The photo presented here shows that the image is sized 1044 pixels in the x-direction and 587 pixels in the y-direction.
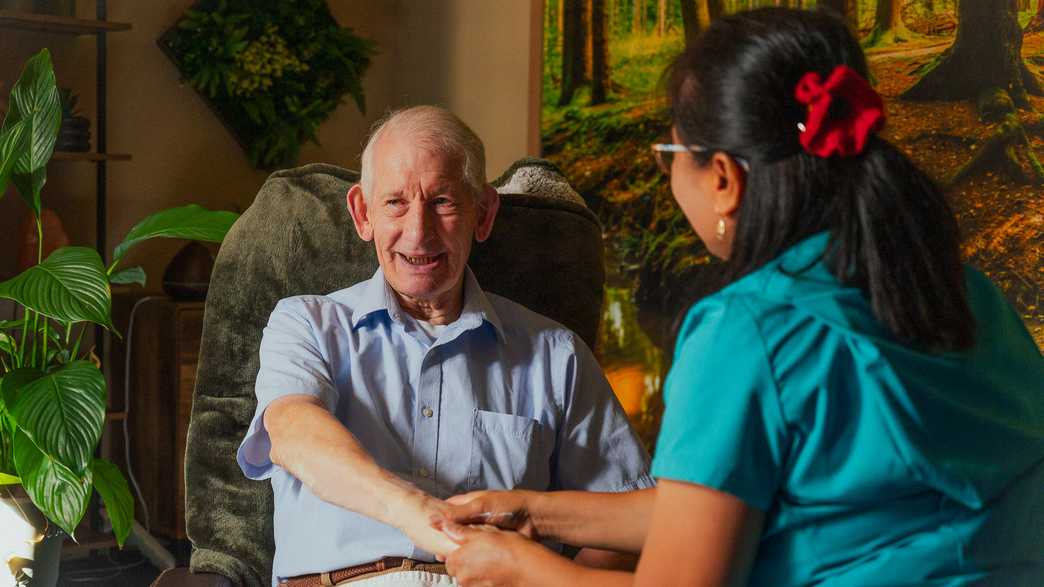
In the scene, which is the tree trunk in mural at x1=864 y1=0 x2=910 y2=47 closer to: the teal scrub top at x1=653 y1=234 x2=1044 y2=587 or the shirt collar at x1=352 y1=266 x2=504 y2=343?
the shirt collar at x1=352 y1=266 x2=504 y2=343

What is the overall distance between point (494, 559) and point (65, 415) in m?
1.18

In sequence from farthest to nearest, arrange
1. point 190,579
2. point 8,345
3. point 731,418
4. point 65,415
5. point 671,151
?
point 8,345, point 65,415, point 190,579, point 671,151, point 731,418

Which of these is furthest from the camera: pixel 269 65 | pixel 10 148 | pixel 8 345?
pixel 269 65

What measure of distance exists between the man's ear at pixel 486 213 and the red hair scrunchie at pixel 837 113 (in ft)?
2.98

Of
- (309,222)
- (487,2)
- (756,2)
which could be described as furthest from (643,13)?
(309,222)

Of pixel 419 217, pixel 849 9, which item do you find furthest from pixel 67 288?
pixel 849 9

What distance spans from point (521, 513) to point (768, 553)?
1.60 ft

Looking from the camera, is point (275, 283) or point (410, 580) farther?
point (275, 283)

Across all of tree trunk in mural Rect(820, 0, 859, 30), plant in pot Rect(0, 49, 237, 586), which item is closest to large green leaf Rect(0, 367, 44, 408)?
plant in pot Rect(0, 49, 237, 586)

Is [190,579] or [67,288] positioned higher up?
[67,288]

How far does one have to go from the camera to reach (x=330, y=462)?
61.4 inches

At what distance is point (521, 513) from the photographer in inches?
59.3

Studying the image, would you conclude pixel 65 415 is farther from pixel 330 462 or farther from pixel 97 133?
pixel 97 133

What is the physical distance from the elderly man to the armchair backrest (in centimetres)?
10
